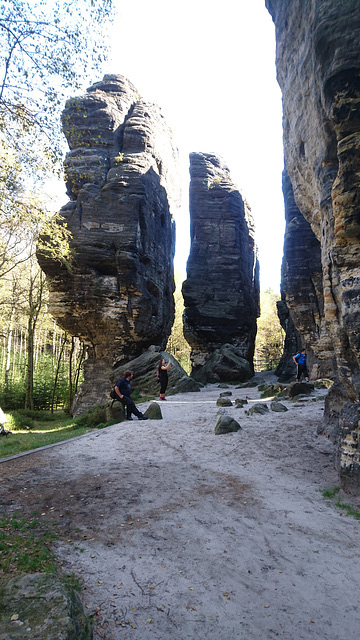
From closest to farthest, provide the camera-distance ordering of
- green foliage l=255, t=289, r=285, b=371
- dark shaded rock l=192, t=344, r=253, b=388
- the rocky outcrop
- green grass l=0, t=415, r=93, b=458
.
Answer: green grass l=0, t=415, r=93, b=458
the rocky outcrop
dark shaded rock l=192, t=344, r=253, b=388
green foliage l=255, t=289, r=285, b=371

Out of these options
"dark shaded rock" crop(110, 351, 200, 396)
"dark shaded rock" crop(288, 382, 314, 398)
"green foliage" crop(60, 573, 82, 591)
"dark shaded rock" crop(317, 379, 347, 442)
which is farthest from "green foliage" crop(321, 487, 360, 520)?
"dark shaded rock" crop(110, 351, 200, 396)

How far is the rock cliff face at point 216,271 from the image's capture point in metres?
30.4

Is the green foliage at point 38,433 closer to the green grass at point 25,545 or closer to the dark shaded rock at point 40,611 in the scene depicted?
the green grass at point 25,545

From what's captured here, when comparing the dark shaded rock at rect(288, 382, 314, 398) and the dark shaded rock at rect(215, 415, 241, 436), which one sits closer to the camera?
the dark shaded rock at rect(215, 415, 241, 436)

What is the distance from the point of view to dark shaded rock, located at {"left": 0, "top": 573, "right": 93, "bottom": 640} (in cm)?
221

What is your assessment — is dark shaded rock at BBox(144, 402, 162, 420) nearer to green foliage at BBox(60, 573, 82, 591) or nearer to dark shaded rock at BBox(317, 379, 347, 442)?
dark shaded rock at BBox(317, 379, 347, 442)

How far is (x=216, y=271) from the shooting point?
31391 millimetres

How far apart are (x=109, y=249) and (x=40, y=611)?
20824 millimetres

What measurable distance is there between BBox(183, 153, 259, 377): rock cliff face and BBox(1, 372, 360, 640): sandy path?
21964 mm

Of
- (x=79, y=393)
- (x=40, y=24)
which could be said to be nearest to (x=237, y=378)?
(x=79, y=393)

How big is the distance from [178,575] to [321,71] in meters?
8.25

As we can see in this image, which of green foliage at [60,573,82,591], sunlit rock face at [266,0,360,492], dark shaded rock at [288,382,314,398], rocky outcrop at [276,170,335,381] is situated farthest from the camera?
rocky outcrop at [276,170,335,381]

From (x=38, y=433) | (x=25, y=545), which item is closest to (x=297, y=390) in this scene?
(x=38, y=433)

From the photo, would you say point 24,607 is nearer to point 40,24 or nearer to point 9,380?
point 40,24
